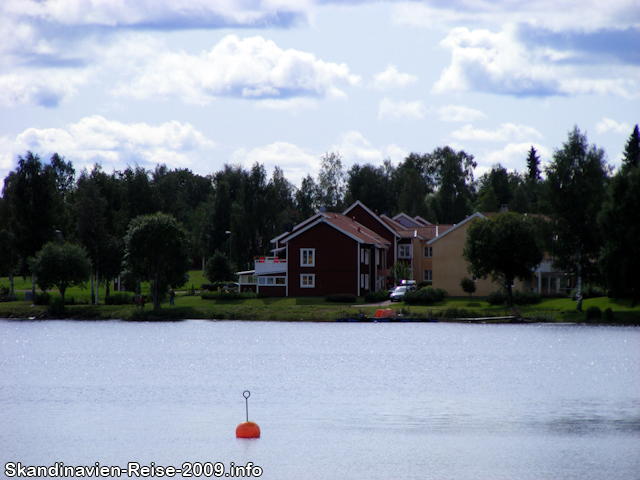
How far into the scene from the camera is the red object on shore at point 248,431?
21.2 metres

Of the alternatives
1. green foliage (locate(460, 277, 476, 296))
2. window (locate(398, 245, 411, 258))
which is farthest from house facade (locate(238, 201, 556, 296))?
window (locate(398, 245, 411, 258))

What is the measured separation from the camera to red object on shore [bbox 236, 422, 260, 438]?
21203 mm

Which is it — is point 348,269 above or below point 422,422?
above

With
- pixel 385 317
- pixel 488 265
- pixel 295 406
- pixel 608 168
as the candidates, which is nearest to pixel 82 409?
pixel 295 406

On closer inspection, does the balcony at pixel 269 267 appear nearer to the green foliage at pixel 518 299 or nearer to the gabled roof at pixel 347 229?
the gabled roof at pixel 347 229

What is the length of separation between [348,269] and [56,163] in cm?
7907

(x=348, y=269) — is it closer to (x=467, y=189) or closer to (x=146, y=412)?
(x=146, y=412)

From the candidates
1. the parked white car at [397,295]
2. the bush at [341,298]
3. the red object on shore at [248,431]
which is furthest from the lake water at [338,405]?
the bush at [341,298]

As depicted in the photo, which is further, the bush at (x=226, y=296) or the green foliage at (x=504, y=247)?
the bush at (x=226, y=296)

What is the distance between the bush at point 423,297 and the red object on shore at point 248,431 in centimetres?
4997

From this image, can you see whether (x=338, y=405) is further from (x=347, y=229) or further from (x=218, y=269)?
(x=218, y=269)

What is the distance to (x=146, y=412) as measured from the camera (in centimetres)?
2509

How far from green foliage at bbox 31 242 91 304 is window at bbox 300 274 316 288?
2178 cm

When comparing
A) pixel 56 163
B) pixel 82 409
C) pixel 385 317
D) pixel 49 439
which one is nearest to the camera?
pixel 49 439
